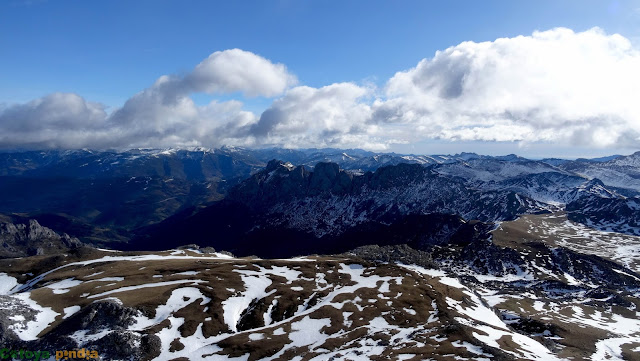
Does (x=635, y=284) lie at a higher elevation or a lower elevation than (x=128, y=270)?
lower

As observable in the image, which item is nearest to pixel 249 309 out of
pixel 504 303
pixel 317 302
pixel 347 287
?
Result: pixel 317 302

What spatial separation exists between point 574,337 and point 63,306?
128m

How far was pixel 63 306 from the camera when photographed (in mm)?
85812

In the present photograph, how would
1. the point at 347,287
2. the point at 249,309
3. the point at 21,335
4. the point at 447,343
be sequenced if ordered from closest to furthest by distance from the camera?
the point at 447,343, the point at 21,335, the point at 249,309, the point at 347,287

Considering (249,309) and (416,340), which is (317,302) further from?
(416,340)

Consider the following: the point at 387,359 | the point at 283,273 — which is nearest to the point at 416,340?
the point at 387,359

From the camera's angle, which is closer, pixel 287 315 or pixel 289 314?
pixel 287 315

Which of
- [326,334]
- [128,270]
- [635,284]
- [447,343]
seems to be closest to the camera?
[447,343]

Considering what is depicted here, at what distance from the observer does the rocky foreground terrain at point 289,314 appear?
225ft

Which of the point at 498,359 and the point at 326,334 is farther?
the point at 326,334

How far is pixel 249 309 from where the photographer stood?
308ft

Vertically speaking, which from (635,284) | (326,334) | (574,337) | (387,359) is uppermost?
(387,359)

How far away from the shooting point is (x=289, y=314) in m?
91.6

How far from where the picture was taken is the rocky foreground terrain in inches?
2697
